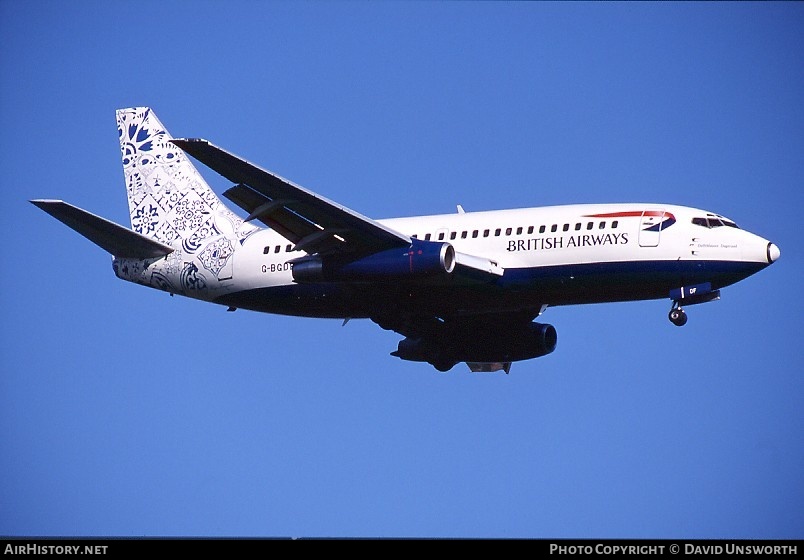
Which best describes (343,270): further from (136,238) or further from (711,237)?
(711,237)

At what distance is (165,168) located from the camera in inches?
2192

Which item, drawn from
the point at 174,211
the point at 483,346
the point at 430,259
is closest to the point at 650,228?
the point at 430,259

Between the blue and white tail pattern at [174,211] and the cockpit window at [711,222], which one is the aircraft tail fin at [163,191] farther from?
the cockpit window at [711,222]

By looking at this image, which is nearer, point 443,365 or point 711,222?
point 711,222

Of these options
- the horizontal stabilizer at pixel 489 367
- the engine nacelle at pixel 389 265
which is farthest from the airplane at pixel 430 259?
the horizontal stabilizer at pixel 489 367

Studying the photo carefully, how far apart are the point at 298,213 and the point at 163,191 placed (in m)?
9.98

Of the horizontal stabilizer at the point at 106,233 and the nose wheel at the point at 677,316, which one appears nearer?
the nose wheel at the point at 677,316

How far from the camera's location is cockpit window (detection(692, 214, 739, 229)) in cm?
4622

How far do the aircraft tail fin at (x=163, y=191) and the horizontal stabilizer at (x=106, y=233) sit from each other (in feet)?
3.85

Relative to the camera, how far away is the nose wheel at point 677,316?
46000mm

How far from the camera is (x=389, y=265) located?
153ft
